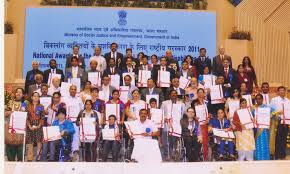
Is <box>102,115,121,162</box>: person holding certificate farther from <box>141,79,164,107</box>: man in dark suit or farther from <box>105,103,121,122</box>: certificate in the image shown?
<box>141,79,164,107</box>: man in dark suit

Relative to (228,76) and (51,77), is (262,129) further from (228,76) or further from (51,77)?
(51,77)

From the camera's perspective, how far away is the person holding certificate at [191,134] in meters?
8.25

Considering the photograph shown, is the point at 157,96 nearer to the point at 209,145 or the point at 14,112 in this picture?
the point at 209,145

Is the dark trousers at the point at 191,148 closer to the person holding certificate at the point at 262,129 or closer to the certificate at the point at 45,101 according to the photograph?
the person holding certificate at the point at 262,129

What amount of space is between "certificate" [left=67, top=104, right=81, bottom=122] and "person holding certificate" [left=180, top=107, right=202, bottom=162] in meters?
2.06

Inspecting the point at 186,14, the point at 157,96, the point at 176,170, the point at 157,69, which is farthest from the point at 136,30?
the point at 176,170

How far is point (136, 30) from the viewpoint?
43.9ft

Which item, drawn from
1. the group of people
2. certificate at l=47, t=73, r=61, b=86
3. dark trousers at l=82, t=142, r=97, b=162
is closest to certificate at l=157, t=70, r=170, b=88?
the group of people

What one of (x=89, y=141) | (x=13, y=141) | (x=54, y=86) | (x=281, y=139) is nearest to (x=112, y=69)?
(x=54, y=86)

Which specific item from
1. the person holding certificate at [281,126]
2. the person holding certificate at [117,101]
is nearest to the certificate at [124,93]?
the person holding certificate at [117,101]

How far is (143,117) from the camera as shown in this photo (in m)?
7.98

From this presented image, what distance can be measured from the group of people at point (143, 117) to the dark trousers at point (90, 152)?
19mm

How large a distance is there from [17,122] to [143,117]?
232 centimetres

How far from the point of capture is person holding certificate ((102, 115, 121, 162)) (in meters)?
7.89
